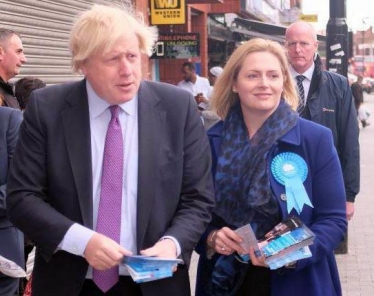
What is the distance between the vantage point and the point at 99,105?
300 centimetres

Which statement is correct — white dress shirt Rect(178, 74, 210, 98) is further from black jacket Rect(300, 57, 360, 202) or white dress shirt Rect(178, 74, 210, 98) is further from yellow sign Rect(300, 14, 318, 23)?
yellow sign Rect(300, 14, 318, 23)

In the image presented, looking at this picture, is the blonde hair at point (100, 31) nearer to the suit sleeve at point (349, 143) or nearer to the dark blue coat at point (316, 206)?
the dark blue coat at point (316, 206)

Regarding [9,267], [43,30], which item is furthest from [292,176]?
[43,30]

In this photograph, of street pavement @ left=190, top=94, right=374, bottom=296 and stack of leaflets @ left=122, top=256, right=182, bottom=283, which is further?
street pavement @ left=190, top=94, right=374, bottom=296

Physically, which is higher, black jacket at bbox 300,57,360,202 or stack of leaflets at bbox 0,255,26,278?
black jacket at bbox 300,57,360,202

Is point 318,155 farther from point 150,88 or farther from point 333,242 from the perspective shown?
point 150,88

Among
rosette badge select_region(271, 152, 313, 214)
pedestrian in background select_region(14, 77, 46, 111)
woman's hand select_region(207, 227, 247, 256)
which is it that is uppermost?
pedestrian in background select_region(14, 77, 46, 111)

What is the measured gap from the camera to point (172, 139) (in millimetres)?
3002

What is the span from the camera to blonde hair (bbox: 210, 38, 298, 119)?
11.3ft

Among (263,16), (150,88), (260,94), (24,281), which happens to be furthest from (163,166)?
(263,16)

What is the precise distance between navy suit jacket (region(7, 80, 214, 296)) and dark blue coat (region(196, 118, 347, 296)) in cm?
45

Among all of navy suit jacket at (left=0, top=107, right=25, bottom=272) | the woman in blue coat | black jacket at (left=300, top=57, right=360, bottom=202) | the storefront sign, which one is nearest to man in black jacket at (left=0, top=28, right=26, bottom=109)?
navy suit jacket at (left=0, top=107, right=25, bottom=272)

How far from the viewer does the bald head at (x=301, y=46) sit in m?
5.61

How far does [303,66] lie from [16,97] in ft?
6.67
